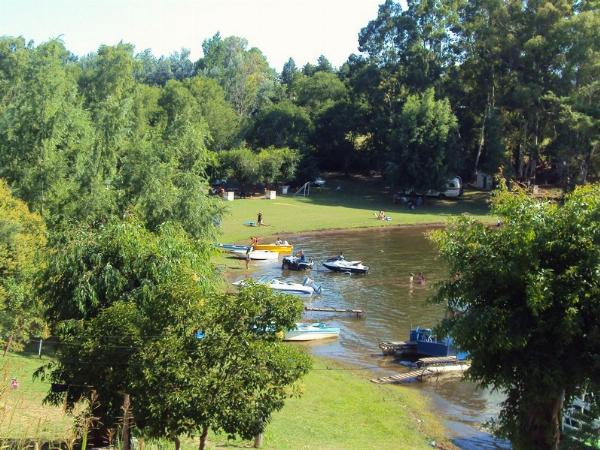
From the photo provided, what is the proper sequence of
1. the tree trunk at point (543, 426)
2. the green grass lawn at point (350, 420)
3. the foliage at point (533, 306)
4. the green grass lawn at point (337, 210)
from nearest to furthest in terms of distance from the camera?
the foliage at point (533, 306) → the tree trunk at point (543, 426) → the green grass lawn at point (350, 420) → the green grass lawn at point (337, 210)

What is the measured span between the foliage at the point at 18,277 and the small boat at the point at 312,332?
1329cm

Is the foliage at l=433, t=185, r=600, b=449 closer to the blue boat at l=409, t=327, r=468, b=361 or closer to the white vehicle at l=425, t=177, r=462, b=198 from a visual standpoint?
the blue boat at l=409, t=327, r=468, b=361

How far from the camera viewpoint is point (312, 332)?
34469 millimetres

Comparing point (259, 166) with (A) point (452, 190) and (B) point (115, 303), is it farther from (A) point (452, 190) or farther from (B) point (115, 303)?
(B) point (115, 303)

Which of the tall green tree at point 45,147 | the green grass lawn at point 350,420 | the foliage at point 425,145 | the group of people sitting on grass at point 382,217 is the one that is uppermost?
the foliage at point 425,145

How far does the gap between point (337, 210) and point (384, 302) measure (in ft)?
111

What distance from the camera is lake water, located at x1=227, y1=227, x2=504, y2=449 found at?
1043 inches

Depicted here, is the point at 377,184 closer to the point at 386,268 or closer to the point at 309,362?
the point at 386,268

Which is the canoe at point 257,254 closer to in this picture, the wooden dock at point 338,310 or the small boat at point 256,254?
the small boat at point 256,254

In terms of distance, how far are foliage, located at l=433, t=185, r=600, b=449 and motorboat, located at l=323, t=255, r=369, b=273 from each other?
34.4 meters

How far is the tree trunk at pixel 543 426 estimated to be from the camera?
571 inches

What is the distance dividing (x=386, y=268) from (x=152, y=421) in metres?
40.0

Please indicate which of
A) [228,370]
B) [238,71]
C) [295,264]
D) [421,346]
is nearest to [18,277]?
[228,370]

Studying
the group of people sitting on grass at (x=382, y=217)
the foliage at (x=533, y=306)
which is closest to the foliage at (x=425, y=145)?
the group of people sitting on grass at (x=382, y=217)
